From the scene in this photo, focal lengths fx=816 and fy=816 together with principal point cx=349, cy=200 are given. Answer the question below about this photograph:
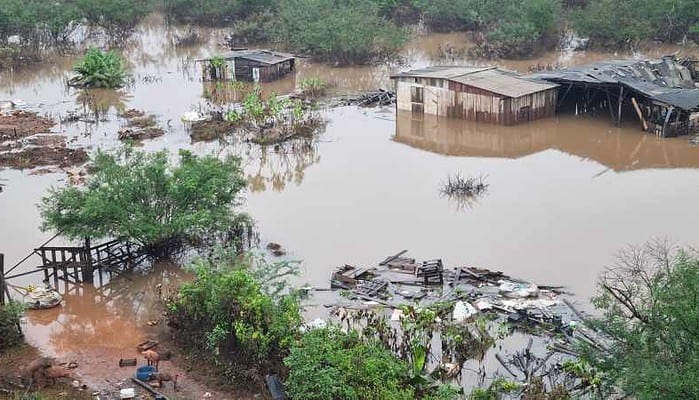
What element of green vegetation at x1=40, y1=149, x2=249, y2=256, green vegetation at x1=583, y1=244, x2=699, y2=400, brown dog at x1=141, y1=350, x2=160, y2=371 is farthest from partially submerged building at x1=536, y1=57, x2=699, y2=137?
brown dog at x1=141, y1=350, x2=160, y2=371

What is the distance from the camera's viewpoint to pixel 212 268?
524 inches

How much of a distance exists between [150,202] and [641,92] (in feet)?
48.2

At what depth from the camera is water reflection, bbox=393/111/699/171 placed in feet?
72.9

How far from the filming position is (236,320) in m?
12.1

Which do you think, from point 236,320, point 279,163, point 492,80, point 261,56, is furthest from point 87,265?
point 261,56

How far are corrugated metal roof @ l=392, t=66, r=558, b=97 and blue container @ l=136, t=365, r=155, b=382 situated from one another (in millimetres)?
15333

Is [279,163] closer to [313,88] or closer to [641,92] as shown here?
[313,88]

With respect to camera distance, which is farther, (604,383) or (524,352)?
(524,352)

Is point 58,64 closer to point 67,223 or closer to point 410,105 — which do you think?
point 410,105

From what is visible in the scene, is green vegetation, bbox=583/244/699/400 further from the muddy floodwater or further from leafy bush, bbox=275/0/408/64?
leafy bush, bbox=275/0/408/64

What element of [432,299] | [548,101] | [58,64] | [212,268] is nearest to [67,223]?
[212,268]

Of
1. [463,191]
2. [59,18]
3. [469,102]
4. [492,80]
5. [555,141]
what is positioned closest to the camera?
[463,191]

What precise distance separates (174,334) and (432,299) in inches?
176

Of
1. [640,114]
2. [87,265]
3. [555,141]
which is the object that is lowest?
[87,265]
